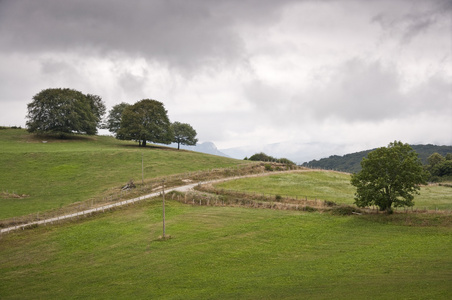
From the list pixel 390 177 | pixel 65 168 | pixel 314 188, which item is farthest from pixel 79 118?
pixel 390 177

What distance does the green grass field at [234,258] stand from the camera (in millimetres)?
27422

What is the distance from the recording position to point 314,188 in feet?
254

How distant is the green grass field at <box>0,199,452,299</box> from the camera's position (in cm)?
2742

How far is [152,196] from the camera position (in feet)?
216

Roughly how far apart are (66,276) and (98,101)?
136784 mm

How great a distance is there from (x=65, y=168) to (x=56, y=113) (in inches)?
1468

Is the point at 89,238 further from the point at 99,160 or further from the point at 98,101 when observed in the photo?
the point at 98,101

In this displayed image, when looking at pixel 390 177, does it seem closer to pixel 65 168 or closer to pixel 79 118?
pixel 65 168

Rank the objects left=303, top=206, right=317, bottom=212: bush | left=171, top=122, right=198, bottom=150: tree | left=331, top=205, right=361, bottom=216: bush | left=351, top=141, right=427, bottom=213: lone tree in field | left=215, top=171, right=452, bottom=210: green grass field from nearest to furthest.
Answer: left=351, top=141, right=427, bottom=213: lone tree in field < left=331, top=205, right=361, bottom=216: bush < left=303, top=206, right=317, bottom=212: bush < left=215, top=171, right=452, bottom=210: green grass field < left=171, top=122, right=198, bottom=150: tree

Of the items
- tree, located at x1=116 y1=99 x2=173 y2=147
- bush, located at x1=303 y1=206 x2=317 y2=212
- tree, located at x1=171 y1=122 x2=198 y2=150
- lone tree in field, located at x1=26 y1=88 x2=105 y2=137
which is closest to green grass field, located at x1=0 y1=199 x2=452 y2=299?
bush, located at x1=303 y1=206 x2=317 y2=212

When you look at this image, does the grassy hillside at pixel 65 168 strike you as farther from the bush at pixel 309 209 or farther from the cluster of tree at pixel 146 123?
the bush at pixel 309 209

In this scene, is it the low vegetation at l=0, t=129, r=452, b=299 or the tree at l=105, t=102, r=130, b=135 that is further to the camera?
the tree at l=105, t=102, r=130, b=135

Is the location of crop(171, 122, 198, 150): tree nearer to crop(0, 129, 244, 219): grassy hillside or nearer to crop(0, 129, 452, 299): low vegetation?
crop(0, 129, 244, 219): grassy hillside

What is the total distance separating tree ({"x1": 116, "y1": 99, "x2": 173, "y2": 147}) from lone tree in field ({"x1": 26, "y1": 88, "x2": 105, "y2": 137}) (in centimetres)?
1624
